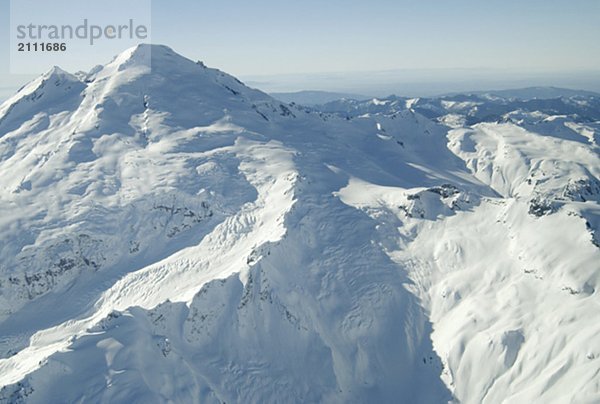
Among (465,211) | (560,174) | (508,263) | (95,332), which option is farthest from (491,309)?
(560,174)

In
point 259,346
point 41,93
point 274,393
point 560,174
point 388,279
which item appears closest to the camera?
point 274,393

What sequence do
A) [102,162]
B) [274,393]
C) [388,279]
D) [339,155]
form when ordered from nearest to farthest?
1. [274,393]
2. [388,279]
3. [102,162]
4. [339,155]

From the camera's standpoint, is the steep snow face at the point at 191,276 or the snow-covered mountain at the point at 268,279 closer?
the snow-covered mountain at the point at 268,279

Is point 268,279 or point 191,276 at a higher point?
point 268,279

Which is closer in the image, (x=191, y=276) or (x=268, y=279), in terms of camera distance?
(x=268, y=279)

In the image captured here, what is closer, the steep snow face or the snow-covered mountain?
the snow-covered mountain

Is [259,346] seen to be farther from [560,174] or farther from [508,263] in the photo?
[560,174]

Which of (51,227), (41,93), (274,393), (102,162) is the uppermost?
(41,93)

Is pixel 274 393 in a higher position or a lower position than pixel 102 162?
lower
